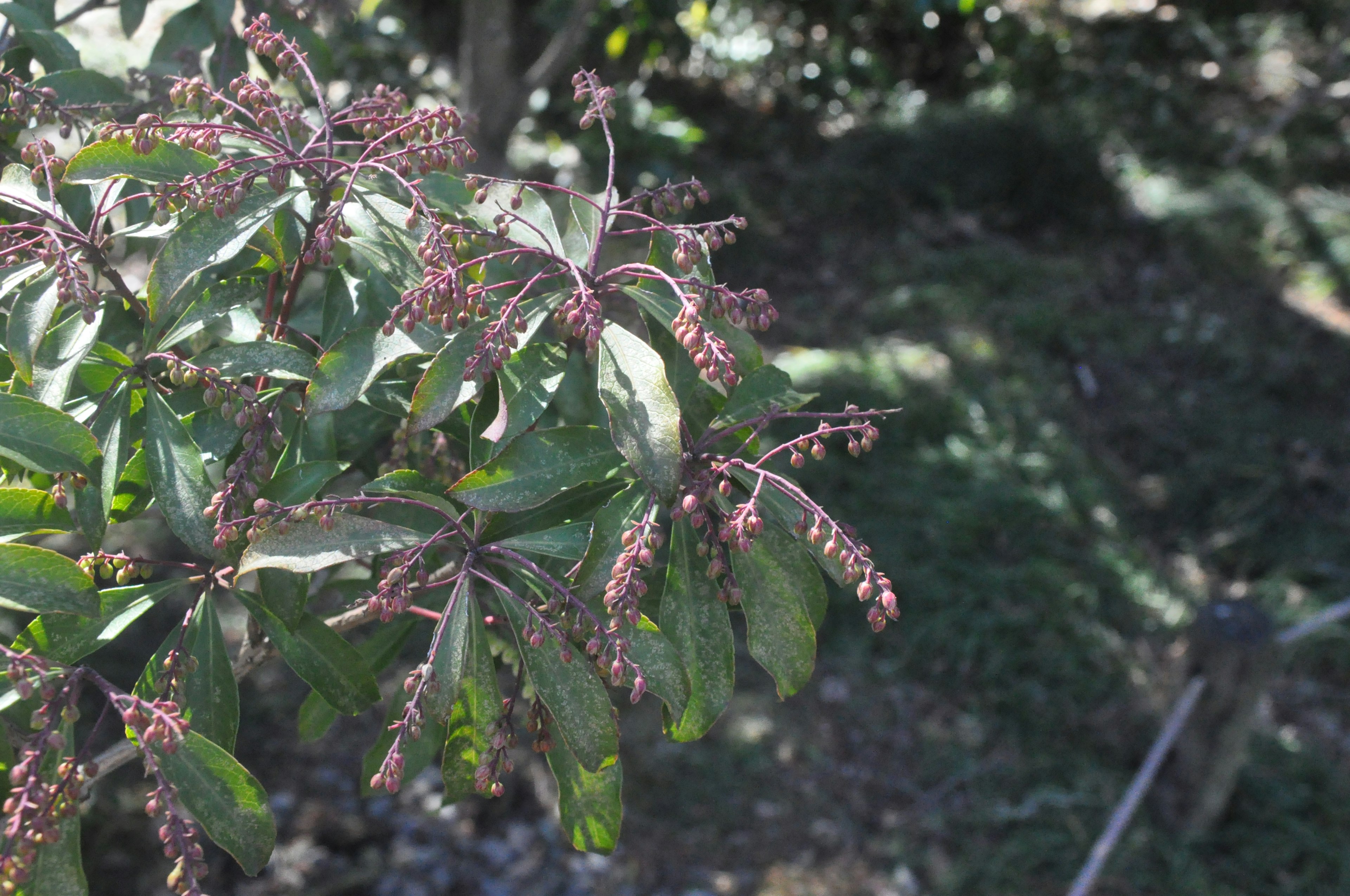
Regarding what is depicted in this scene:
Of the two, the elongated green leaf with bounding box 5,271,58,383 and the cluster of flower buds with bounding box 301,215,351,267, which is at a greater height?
the cluster of flower buds with bounding box 301,215,351,267

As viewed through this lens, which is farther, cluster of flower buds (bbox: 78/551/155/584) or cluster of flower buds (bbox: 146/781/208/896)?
cluster of flower buds (bbox: 78/551/155/584)

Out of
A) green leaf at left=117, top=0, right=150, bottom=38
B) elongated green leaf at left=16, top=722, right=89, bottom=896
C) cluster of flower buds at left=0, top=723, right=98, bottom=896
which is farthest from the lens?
green leaf at left=117, top=0, right=150, bottom=38

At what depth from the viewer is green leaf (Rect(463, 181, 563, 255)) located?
40.4 inches

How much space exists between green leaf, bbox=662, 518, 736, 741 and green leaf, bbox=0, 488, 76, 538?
1.87ft

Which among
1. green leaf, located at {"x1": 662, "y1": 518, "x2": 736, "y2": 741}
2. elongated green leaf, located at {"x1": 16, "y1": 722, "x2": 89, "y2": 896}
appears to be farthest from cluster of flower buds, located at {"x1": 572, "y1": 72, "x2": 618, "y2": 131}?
elongated green leaf, located at {"x1": 16, "y1": 722, "x2": 89, "y2": 896}

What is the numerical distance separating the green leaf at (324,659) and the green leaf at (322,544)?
144mm

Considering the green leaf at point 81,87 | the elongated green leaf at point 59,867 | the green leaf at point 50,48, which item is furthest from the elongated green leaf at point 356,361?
the green leaf at point 50,48

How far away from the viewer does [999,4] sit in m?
7.13

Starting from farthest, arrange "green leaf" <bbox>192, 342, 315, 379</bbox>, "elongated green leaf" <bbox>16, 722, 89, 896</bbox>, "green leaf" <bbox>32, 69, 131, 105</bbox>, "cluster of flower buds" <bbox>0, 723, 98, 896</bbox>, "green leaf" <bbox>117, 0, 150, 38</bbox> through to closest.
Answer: "green leaf" <bbox>117, 0, 150, 38</bbox> → "green leaf" <bbox>32, 69, 131, 105</bbox> → "green leaf" <bbox>192, 342, 315, 379</bbox> → "elongated green leaf" <bbox>16, 722, 89, 896</bbox> → "cluster of flower buds" <bbox>0, 723, 98, 896</bbox>

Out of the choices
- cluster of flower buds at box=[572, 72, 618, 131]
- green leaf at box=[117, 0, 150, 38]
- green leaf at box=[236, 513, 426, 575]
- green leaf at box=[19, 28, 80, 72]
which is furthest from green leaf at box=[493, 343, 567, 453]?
green leaf at box=[117, 0, 150, 38]

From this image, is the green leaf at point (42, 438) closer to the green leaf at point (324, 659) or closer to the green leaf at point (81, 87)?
the green leaf at point (324, 659)

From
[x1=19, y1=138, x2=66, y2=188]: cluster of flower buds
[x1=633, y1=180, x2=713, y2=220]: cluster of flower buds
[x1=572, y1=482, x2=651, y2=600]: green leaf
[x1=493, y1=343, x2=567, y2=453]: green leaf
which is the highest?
[x1=19, y1=138, x2=66, y2=188]: cluster of flower buds

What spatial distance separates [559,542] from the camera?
0.96m

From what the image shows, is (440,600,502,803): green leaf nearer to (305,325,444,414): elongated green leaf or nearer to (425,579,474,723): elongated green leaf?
(425,579,474,723): elongated green leaf
